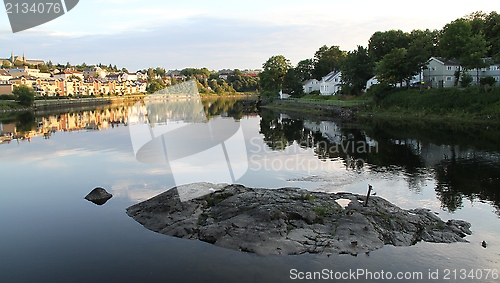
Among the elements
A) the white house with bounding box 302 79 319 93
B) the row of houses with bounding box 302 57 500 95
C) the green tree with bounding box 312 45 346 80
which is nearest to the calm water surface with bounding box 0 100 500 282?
the row of houses with bounding box 302 57 500 95

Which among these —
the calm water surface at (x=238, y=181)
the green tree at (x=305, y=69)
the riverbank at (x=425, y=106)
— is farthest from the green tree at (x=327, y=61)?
the calm water surface at (x=238, y=181)

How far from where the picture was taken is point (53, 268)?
10680mm

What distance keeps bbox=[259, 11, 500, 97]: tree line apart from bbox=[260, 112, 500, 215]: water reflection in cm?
1117

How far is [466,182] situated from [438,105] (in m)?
24.1

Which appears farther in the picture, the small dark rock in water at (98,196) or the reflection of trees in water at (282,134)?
the reflection of trees in water at (282,134)

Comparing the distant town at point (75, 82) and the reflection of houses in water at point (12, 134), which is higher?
the distant town at point (75, 82)

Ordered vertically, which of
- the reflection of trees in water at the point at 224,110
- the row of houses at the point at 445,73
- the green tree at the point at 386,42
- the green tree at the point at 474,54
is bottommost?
the reflection of trees in water at the point at 224,110

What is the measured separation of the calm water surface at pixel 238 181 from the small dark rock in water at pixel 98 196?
0.37m

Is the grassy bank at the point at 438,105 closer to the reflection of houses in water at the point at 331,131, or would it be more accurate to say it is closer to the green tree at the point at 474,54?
the green tree at the point at 474,54

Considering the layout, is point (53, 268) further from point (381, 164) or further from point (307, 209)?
point (381, 164)

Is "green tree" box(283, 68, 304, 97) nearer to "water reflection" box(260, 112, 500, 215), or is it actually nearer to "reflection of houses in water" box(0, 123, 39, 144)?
"water reflection" box(260, 112, 500, 215)

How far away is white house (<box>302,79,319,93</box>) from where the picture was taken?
247 ft

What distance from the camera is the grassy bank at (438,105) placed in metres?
35.3

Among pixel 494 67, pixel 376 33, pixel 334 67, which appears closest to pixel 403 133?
pixel 494 67
